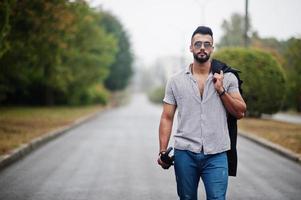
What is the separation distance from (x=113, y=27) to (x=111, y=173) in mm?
59800

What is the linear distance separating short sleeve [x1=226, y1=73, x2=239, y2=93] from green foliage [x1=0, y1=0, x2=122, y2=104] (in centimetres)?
1131

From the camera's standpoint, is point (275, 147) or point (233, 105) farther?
point (275, 147)

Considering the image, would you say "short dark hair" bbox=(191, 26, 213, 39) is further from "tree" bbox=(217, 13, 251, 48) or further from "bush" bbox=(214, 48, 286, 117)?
"tree" bbox=(217, 13, 251, 48)

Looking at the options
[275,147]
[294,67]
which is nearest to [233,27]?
[294,67]

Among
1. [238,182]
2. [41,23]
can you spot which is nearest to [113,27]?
[41,23]

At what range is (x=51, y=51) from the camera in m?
25.2

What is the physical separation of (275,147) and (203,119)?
392 inches

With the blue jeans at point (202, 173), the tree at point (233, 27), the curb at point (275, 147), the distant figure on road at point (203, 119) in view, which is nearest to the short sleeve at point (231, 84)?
the distant figure on road at point (203, 119)

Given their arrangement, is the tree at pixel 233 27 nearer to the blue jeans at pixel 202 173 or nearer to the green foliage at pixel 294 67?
the green foliage at pixel 294 67

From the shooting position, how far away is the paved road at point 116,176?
827cm

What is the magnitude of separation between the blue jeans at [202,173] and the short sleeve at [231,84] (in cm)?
55

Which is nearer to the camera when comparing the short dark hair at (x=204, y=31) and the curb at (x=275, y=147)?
the short dark hair at (x=204, y=31)

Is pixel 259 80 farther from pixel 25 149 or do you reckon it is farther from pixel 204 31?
pixel 204 31

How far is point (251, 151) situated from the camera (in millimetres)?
14617
